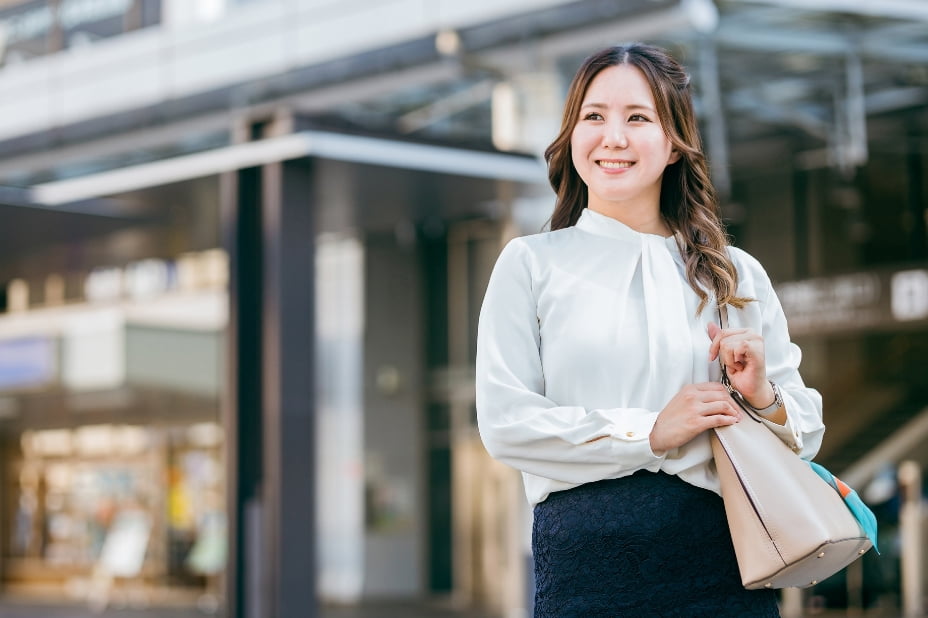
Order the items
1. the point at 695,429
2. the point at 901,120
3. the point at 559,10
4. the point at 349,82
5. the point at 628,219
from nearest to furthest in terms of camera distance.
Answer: the point at 695,429, the point at 628,219, the point at 559,10, the point at 349,82, the point at 901,120

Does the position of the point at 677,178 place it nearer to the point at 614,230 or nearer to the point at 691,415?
the point at 614,230

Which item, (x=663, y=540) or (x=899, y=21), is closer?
(x=663, y=540)

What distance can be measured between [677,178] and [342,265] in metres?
19.1

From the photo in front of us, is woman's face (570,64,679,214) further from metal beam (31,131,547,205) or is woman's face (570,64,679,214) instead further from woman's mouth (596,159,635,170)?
metal beam (31,131,547,205)

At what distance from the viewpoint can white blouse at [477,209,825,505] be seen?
203cm

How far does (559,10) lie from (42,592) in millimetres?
16729

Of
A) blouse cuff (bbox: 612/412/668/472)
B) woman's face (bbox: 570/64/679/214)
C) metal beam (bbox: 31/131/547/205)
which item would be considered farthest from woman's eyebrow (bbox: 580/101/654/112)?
metal beam (bbox: 31/131/547/205)

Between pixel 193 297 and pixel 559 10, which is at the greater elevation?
pixel 559 10

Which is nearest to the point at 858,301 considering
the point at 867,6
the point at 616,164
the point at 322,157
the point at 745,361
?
the point at 867,6

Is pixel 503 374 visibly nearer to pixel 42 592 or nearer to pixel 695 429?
pixel 695 429

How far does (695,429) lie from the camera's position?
197 centimetres

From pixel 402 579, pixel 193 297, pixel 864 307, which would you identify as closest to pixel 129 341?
pixel 193 297

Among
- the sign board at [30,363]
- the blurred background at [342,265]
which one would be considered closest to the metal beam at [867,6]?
the blurred background at [342,265]

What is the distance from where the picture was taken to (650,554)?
6.66ft
